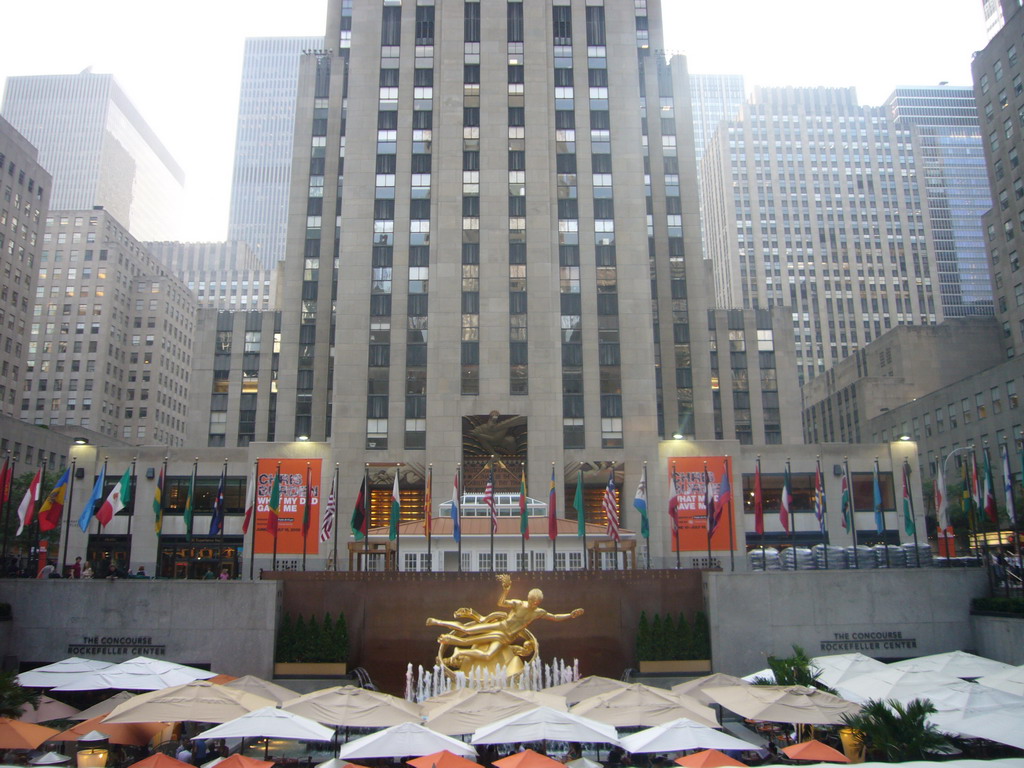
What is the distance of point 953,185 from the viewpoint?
166 meters

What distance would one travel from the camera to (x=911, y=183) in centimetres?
16288

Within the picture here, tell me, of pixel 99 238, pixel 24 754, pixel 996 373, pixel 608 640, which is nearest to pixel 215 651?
pixel 24 754

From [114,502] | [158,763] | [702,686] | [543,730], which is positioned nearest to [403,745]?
[543,730]

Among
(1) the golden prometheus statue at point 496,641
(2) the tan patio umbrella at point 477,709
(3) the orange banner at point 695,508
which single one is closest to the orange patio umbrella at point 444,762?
(2) the tan patio umbrella at point 477,709

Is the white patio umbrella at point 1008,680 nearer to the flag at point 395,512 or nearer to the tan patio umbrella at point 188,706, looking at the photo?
the tan patio umbrella at point 188,706

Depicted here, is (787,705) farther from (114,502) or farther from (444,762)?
(114,502)

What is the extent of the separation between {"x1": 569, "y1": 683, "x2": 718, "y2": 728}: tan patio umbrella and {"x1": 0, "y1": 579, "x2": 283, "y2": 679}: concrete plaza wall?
53.4ft

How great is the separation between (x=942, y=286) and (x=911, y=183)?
2248cm

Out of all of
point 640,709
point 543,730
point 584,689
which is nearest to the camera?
point 543,730

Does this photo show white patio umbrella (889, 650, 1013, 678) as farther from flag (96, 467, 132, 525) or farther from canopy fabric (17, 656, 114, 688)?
flag (96, 467, 132, 525)

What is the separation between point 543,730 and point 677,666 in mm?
15290

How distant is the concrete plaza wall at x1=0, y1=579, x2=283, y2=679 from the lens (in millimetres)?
34062

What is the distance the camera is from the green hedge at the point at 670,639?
1350 inches

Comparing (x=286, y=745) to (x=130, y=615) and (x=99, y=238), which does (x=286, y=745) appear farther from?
(x=99, y=238)
